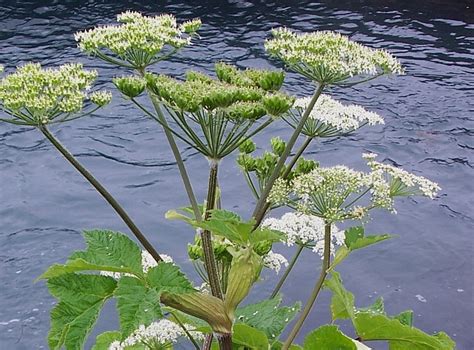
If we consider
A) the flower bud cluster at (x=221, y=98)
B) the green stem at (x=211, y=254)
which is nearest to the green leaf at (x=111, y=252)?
the green stem at (x=211, y=254)

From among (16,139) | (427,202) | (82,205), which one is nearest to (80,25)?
(16,139)

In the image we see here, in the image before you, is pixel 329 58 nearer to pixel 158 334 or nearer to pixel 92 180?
pixel 92 180

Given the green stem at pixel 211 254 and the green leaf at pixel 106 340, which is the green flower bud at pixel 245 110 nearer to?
the green stem at pixel 211 254

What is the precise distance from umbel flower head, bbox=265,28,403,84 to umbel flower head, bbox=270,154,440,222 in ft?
0.68

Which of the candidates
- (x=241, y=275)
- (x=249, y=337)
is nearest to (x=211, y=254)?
(x=241, y=275)

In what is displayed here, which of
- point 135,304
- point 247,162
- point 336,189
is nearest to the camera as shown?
point 135,304

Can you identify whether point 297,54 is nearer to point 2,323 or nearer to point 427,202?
point 2,323

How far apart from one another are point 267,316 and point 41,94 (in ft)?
2.20

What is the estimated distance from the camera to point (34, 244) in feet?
16.0

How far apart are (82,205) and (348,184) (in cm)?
401

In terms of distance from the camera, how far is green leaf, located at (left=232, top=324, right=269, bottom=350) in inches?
60.2

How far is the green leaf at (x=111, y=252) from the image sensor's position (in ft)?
4.42

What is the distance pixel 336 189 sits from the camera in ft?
5.30

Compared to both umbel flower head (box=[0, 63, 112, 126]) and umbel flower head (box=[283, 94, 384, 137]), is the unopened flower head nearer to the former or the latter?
umbel flower head (box=[0, 63, 112, 126])
